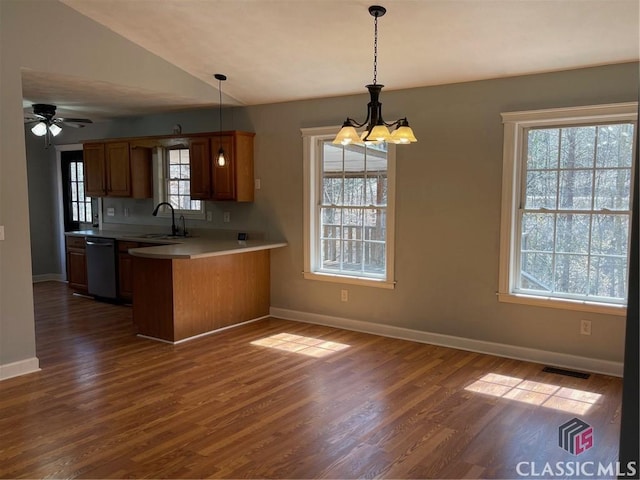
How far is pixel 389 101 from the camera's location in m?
5.05

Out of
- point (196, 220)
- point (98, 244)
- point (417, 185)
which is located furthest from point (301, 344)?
point (98, 244)

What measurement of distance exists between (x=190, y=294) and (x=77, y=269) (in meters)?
3.00

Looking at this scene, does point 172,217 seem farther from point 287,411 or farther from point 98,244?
point 287,411

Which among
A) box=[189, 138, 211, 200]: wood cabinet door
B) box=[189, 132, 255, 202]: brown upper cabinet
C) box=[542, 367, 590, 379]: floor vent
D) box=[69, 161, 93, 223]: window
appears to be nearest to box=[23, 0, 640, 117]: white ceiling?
box=[189, 132, 255, 202]: brown upper cabinet

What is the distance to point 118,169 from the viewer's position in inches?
275

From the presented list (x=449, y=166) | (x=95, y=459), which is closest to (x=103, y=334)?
(x=95, y=459)

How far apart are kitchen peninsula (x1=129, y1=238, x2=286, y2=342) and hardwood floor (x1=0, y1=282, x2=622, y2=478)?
0.21 metres

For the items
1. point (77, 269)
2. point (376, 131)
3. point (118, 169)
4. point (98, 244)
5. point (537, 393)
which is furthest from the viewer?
point (77, 269)

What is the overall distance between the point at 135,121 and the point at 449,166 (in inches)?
177

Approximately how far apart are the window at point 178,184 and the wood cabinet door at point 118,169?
42 centimetres

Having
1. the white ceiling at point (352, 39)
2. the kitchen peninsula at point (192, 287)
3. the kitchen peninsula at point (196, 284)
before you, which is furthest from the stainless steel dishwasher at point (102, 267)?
the white ceiling at point (352, 39)

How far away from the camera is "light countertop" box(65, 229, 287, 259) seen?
4.85 m

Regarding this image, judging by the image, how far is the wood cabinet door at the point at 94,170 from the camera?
7149 mm

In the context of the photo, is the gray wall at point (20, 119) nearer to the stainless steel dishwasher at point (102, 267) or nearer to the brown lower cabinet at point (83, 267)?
the brown lower cabinet at point (83, 267)
